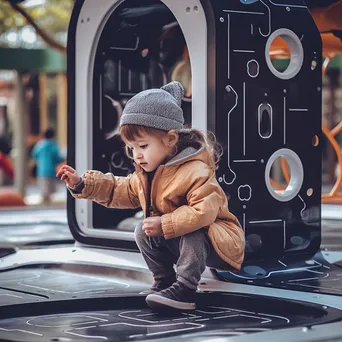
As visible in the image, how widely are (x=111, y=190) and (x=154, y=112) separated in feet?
1.80

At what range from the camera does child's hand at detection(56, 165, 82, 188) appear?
13.5 ft

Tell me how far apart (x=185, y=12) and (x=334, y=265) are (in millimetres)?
1641

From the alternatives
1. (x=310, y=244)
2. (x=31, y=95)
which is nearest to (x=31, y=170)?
(x=31, y=95)

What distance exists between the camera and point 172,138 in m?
4.00

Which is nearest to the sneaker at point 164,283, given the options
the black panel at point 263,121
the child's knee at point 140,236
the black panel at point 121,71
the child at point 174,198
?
the child at point 174,198

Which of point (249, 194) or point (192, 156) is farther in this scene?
point (249, 194)

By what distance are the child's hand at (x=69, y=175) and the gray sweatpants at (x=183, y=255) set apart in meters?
0.36

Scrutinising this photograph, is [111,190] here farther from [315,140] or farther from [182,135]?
[315,140]

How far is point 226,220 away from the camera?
4.11m

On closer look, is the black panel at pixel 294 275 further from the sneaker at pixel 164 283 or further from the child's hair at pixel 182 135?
the child's hair at pixel 182 135

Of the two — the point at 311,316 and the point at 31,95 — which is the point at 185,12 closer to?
the point at 311,316

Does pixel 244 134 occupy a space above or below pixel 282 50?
below

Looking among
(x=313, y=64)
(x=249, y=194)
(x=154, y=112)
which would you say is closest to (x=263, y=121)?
(x=249, y=194)

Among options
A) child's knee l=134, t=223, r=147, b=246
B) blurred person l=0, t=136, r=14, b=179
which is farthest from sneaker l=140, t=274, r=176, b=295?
blurred person l=0, t=136, r=14, b=179
